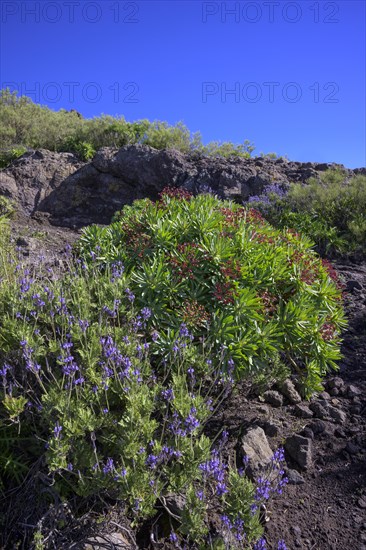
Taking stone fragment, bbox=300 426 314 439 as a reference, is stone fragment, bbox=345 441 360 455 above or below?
below

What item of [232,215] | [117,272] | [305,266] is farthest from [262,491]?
[232,215]

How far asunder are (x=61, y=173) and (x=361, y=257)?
629cm

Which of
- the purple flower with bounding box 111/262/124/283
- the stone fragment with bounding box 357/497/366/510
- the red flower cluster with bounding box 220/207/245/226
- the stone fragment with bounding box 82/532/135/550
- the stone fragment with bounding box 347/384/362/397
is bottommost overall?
the stone fragment with bounding box 357/497/366/510

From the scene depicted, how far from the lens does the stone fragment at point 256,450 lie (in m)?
3.32

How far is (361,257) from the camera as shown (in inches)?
310

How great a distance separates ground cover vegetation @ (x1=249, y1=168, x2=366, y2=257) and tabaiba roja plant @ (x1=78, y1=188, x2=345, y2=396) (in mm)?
3538

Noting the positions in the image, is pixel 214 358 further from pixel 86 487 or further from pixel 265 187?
pixel 265 187

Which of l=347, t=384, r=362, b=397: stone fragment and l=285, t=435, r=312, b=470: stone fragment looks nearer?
l=285, t=435, r=312, b=470: stone fragment

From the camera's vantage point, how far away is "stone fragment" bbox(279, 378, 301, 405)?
14.1 feet

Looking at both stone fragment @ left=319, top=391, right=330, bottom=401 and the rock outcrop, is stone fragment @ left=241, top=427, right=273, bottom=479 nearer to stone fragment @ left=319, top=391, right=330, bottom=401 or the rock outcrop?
stone fragment @ left=319, top=391, right=330, bottom=401

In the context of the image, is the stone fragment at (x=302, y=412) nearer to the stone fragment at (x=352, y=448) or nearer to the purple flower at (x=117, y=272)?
the stone fragment at (x=352, y=448)

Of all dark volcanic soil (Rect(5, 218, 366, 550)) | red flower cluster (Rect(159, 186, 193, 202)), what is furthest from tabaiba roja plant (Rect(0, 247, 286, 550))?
red flower cluster (Rect(159, 186, 193, 202))

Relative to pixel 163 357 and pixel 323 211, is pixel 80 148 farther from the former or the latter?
pixel 163 357

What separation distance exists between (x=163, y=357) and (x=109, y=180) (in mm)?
7286
